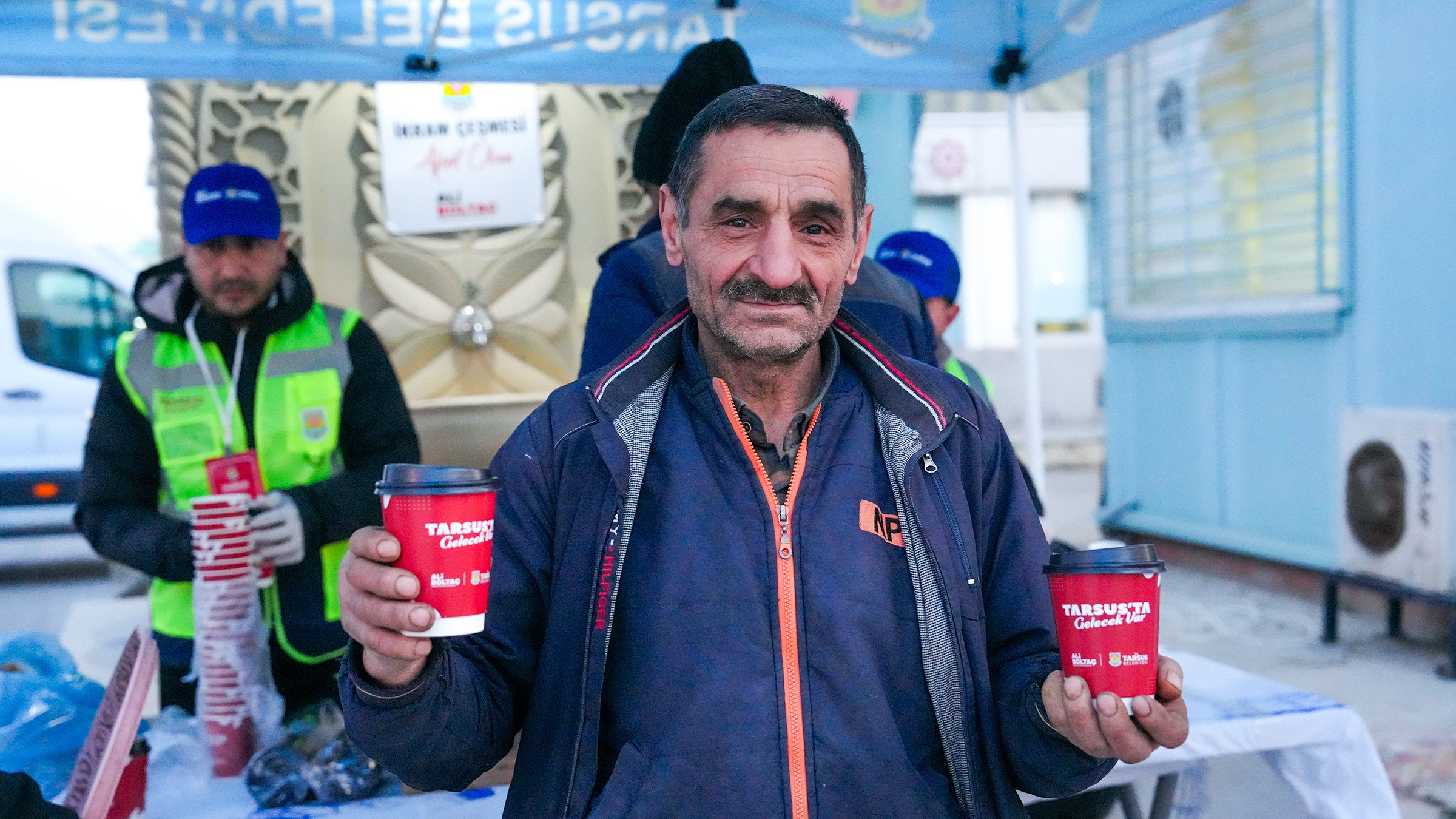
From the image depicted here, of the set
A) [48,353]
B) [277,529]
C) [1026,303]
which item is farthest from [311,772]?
[48,353]

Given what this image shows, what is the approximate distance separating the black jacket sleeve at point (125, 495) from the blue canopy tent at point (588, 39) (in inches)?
48.6

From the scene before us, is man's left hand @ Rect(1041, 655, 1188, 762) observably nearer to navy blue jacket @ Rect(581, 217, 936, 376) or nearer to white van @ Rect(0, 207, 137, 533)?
navy blue jacket @ Rect(581, 217, 936, 376)

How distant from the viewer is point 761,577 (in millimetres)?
1626

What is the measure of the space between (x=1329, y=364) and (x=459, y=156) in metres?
5.39

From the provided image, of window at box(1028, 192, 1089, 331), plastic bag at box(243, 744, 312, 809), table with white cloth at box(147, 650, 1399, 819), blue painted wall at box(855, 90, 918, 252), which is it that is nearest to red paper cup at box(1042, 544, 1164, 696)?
table with white cloth at box(147, 650, 1399, 819)

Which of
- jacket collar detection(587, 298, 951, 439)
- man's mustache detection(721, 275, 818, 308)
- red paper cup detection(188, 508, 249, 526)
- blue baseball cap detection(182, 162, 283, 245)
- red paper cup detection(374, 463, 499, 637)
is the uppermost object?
blue baseball cap detection(182, 162, 283, 245)

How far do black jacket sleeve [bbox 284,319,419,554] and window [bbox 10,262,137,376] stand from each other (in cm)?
668

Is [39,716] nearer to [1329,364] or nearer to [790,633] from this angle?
[790,633]

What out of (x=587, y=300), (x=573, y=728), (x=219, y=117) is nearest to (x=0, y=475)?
(x=219, y=117)

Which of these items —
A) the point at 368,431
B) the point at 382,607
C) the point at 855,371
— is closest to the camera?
the point at 382,607

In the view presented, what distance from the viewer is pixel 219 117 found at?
18.0 feet

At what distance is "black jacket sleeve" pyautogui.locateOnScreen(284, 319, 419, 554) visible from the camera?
2817 mm

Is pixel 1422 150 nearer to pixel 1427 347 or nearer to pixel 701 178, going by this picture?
pixel 1427 347

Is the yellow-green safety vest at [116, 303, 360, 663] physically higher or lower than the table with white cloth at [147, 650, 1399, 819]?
higher
